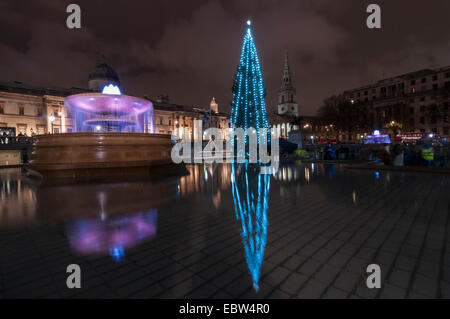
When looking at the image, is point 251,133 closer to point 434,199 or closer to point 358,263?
point 434,199

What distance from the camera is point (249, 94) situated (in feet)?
81.3

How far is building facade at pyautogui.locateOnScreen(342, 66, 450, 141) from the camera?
1887 inches

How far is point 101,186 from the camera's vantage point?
779 centimetres

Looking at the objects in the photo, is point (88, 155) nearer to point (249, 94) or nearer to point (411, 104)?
point (249, 94)

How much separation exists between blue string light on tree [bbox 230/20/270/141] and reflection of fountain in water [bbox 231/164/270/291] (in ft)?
58.2

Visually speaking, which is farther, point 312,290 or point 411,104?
point 411,104

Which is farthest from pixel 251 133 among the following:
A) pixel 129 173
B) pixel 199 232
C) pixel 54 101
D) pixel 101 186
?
pixel 54 101

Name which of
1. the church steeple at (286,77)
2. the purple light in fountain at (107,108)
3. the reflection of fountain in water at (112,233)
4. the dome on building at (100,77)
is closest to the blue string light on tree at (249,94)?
the purple light in fountain at (107,108)

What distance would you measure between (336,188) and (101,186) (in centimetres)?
795

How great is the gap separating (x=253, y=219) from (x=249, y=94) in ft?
72.8

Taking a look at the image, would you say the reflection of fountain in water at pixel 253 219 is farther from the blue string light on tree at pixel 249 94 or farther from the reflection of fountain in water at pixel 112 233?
the blue string light on tree at pixel 249 94

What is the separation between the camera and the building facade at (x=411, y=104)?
157 feet

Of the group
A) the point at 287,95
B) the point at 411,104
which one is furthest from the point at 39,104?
the point at 411,104

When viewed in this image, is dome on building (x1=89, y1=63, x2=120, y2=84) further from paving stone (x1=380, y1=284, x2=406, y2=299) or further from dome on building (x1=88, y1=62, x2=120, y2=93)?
paving stone (x1=380, y1=284, x2=406, y2=299)
